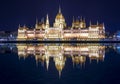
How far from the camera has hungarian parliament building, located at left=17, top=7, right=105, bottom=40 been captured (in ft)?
362

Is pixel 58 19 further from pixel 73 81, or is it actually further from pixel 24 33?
pixel 73 81

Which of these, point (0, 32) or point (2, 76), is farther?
point (0, 32)

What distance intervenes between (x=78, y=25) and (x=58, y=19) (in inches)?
298

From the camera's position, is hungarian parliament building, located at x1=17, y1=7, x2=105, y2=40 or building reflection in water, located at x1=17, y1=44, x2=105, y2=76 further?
hungarian parliament building, located at x1=17, y1=7, x2=105, y2=40

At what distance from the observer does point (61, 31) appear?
11100cm

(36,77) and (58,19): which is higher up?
(58,19)

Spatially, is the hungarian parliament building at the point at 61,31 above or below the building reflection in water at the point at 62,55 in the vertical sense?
above

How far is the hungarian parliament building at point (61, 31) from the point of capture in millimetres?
110188

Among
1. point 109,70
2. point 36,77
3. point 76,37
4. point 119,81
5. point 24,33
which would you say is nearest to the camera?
point 119,81

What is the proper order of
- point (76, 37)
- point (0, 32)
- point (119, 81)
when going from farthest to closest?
point (0, 32) < point (76, 37) < point (119, 81)

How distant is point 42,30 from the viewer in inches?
4552

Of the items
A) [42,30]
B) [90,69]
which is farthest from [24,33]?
[90,69]

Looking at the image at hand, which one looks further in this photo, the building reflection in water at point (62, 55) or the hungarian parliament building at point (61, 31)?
the hungarian parliament building at point (61, 31)

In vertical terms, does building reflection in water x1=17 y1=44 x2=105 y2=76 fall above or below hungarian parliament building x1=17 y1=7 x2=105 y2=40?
below
